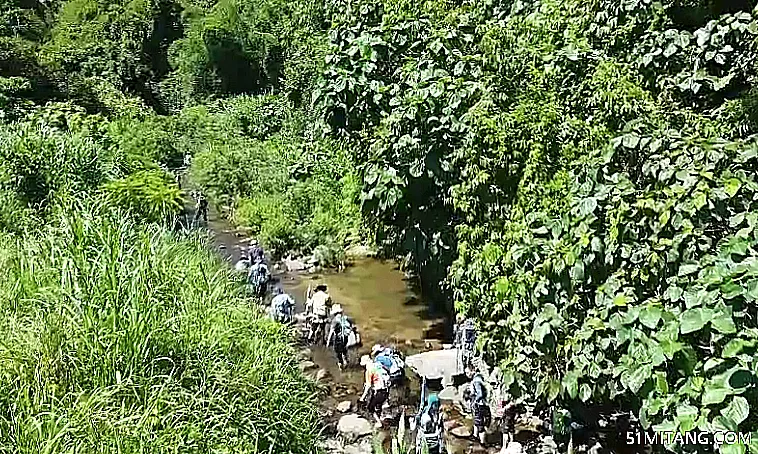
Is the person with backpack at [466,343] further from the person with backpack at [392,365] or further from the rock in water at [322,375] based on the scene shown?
the rock in water at [322,375]

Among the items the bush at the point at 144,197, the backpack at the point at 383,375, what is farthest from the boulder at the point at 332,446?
the bush at the point at 144,197

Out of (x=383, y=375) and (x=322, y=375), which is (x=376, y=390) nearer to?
(x=383, y=375)

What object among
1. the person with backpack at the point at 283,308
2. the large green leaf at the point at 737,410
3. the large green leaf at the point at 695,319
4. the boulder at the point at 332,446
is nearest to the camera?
the large green leaf at the point at 737,410

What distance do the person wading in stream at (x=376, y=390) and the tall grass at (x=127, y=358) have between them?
1.42 meters

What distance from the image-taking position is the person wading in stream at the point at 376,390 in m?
8.30

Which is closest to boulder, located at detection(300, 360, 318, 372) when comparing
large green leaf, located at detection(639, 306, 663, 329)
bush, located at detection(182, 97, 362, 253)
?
bush, located at detection(182, 97, 362, 253)

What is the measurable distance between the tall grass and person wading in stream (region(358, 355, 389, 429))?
1.42 meters

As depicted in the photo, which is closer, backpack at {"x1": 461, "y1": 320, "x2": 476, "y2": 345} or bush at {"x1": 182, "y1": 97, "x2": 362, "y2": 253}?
backpack at {"x1": 461, "y1": 320, "x2": 476, "y2": 345}

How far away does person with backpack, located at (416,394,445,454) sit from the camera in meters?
7.25

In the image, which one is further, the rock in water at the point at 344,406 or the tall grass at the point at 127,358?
the rock in water at the point at 344,406

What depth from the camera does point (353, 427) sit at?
8.10 metres

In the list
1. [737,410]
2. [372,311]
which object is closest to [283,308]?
[372,311]

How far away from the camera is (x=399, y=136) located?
Answer: 927 cm

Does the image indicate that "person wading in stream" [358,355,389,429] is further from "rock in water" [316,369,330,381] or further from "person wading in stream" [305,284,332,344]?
"person wading in stream" [305,284,332,344]
